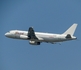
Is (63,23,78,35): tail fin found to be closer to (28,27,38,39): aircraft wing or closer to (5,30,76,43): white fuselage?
(5,30,76,43): white fuselage

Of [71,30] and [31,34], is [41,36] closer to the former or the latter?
[31,34]

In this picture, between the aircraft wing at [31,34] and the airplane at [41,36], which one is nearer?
the airplane at [41,36]

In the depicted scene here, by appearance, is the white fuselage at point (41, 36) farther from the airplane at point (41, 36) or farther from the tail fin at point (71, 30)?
the tail fin at point (71, 30)

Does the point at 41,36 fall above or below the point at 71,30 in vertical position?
below

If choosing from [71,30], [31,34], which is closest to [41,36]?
[31,34]

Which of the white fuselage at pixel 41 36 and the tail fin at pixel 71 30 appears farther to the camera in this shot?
the tail fin at pixel 71 30

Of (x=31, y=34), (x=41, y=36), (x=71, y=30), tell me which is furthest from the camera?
(x=41, y=36)

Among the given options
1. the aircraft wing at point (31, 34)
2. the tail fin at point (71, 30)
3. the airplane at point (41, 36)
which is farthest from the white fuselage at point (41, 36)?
the tail fin at point (71, 30)

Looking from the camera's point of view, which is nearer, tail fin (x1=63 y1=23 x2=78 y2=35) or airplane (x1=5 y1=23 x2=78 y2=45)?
airplane (x1=5 y1=23 x2=78 y2=45)

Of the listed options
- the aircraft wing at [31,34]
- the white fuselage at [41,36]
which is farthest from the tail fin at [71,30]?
the aircraft wing at [31,34]

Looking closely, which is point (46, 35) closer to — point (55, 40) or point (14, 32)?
point (55, 40)

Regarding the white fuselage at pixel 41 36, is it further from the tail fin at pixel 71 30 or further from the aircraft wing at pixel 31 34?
Result: the tail fin at pixel 71 30

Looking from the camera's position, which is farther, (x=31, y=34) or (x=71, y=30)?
(x=31, y=34)

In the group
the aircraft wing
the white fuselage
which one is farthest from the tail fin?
the aircraft wing
